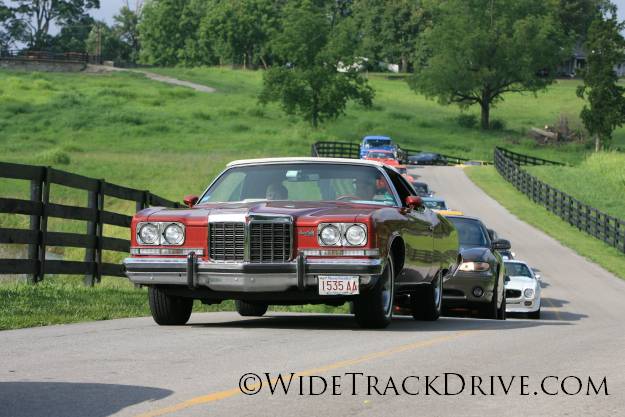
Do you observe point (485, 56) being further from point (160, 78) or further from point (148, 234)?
point (148, 234)

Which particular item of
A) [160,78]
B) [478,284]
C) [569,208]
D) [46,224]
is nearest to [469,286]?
[478,284]

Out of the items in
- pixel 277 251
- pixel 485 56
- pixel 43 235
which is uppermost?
pixel 485 56

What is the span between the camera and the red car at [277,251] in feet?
40.4

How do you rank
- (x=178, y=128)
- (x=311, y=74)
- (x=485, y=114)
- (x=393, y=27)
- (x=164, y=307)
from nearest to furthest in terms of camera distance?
(x=164, y=307)
(x=178, y=128)
(x=311, y=74)
(x=485, y=114)
(x=393, y=27)

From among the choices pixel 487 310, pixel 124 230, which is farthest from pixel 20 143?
pixel 487 310

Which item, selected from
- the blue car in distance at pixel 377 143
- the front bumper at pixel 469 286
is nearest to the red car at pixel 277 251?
the front bumper at pixel 469 286

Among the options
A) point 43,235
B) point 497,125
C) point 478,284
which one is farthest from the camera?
point 497,125

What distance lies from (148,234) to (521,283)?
11.8 meters

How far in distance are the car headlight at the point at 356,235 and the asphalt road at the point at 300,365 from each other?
86cm

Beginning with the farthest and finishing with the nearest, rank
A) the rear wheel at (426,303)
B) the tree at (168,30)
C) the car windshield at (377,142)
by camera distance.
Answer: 1. the tree at (168,30)
2. the car windshield at (377,142)
3. the rear wheel at (426,303)

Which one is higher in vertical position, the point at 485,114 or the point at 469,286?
the point at 469,286

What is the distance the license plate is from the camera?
40.2 ft

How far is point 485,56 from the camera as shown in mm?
117312

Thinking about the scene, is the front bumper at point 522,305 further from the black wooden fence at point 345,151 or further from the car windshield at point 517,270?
the black wooden fence at point 345,151
